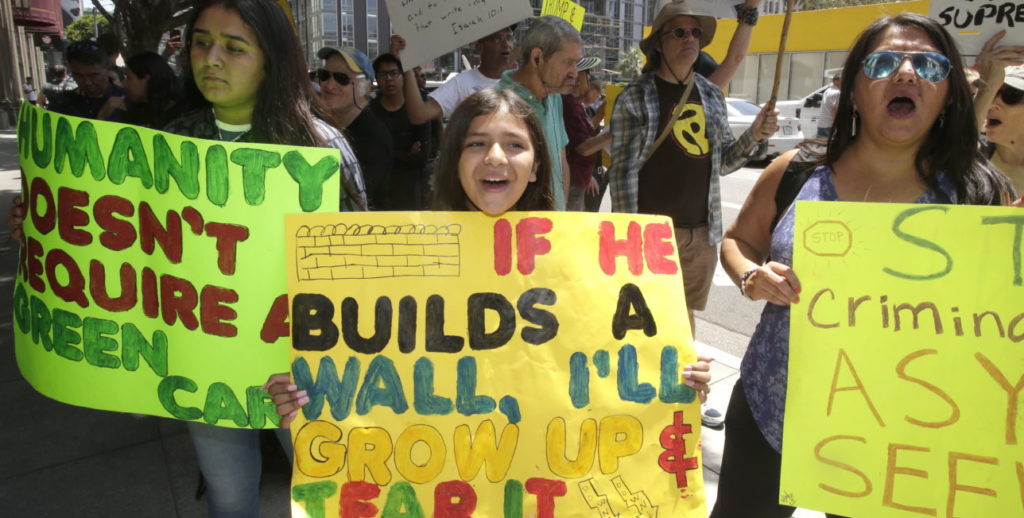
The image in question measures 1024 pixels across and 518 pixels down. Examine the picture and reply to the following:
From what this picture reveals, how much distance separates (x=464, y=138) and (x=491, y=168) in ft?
0.58

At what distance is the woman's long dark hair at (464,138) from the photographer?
1.78m

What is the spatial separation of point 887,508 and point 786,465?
21 centimetres

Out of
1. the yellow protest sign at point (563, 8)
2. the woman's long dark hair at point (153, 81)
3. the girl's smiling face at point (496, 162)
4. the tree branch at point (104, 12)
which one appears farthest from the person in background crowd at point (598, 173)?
the tree branch at point (104, 12)

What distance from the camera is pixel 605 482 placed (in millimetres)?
1481

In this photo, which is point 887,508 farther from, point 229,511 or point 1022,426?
point 229,511

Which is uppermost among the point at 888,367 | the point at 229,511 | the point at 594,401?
the point at 888,367

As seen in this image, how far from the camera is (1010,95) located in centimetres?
238

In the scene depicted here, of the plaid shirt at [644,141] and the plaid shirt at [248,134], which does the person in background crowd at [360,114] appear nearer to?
the plaid shirt at [644,141]

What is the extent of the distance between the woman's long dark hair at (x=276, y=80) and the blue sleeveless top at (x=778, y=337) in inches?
46.8

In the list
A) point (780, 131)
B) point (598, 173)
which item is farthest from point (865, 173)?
point (780, 131)

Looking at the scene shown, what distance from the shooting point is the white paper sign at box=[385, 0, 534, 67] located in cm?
342

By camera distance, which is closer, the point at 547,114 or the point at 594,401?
the point at 594,401

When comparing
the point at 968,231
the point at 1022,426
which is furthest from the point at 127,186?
the point at 1022,426

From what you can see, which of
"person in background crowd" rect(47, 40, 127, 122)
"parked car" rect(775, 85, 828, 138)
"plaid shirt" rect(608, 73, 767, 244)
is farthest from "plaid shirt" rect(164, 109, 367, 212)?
"parked car" rect(775, 85, 828, 138)
